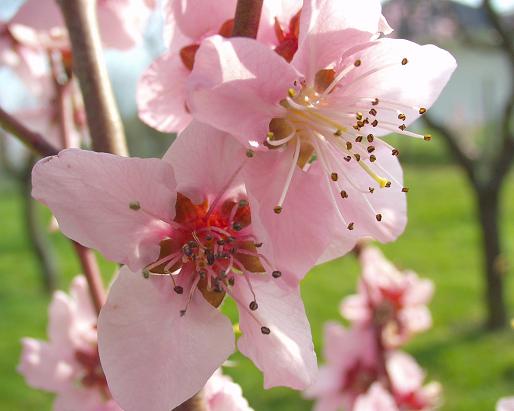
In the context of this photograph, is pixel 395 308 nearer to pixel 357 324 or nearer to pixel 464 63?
pixel 357 324

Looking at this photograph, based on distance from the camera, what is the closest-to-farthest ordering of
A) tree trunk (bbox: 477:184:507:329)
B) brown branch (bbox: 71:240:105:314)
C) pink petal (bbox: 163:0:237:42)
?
pink petal (bbox: 163:0:237:42)
brown branch (bbox: 71:240:105:314)
tree trunk (bbox: 477:184:507:329)

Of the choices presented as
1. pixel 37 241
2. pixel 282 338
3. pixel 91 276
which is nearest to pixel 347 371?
pixel 91 276

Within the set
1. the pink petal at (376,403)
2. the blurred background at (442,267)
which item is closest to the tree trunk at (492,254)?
the blurred background at (442,267)

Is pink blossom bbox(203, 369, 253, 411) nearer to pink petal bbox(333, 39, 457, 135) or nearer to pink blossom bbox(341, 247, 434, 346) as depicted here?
pink petal bbox(333, 39, 457, 135)

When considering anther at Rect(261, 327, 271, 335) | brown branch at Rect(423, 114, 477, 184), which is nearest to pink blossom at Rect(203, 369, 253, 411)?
Result: anther at Rect(261, 327, 271, 335)

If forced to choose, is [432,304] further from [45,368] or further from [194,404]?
[194,404]
